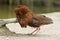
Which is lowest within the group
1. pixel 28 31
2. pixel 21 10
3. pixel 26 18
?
pixel 28 31

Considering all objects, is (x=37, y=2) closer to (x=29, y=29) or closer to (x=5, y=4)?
(x=5, y=4)

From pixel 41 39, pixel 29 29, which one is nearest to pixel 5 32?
pixel 29 29

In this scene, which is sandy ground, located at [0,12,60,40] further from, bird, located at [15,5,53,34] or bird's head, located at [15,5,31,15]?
bird's head, located at [15,5,31,15]

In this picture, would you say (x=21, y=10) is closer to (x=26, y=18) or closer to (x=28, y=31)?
(x=26, y=18)

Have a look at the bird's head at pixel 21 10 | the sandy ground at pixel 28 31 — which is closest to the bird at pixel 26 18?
the bird's head at pixel 21 10

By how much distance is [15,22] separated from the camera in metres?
6.82

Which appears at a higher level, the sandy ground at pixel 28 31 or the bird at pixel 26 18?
the bird at pixel 26 18

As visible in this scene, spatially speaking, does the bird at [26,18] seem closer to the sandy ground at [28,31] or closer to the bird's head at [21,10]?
the bird's head at [21,10]

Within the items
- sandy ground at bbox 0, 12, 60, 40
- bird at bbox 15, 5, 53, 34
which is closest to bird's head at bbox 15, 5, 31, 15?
bird at bbox 15, 5, 53, 34

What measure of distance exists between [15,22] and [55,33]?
5.16 ft

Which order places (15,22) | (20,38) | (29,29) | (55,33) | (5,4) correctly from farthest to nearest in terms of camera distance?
(5,4) → (15,22) → (29,29) → (55,33) → (20,38)

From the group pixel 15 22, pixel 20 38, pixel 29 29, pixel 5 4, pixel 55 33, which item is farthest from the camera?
pixel 5 4

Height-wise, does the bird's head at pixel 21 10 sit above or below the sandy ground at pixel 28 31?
above

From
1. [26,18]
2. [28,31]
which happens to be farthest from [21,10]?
[28,31]
